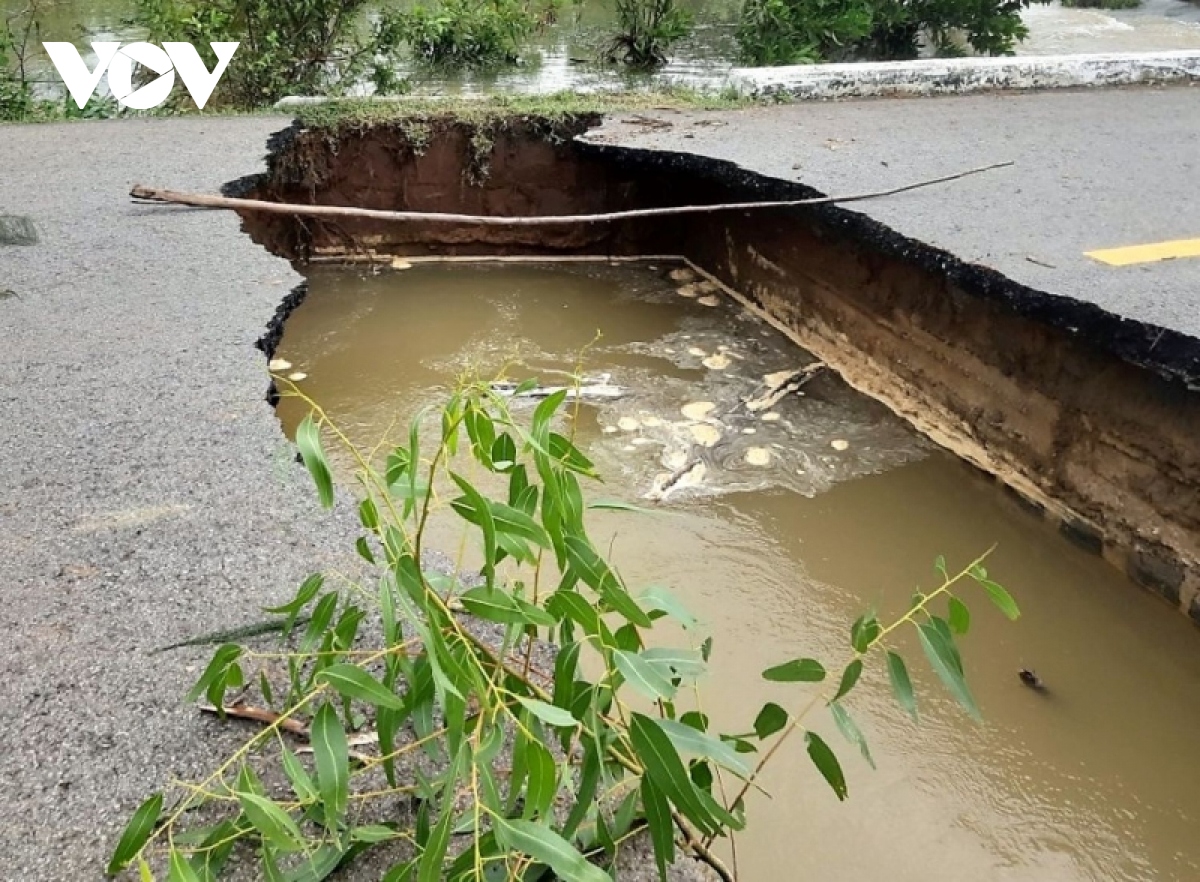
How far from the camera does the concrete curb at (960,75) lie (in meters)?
7.39

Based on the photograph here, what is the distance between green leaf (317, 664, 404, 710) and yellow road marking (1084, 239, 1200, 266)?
3.64m

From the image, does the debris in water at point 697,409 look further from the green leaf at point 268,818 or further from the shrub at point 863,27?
the shrub at point 863,27

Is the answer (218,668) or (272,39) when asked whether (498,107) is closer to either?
(272,39)

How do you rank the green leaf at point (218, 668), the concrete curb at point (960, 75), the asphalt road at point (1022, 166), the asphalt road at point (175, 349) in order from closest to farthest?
the green leaf at point (218, 668) → the asphalt road at point (175, 349) → the asphalt road at point (1022, 166) → the concrete curb at point (960, 75)

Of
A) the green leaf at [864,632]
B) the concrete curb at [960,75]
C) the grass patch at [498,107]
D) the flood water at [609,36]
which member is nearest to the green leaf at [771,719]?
the green leaf at [864,632]

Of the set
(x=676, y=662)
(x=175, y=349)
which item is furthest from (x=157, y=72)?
(x=676, y=662)

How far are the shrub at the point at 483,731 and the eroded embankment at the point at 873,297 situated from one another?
7.99 ft

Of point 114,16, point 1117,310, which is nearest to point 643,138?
point 1117,310

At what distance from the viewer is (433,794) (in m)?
1.57

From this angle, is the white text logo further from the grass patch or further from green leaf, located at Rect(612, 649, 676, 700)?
green leaf, located at Rect(612, 649, 676, 700)

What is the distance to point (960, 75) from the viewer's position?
7520 millimetres

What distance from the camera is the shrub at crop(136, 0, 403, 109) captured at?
774 centimetres

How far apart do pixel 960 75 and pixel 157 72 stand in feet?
19.7

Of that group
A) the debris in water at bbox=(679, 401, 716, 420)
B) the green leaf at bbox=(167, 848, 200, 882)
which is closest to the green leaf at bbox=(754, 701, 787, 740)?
the green leaf at bbox=(167, 848, 200, 882)
